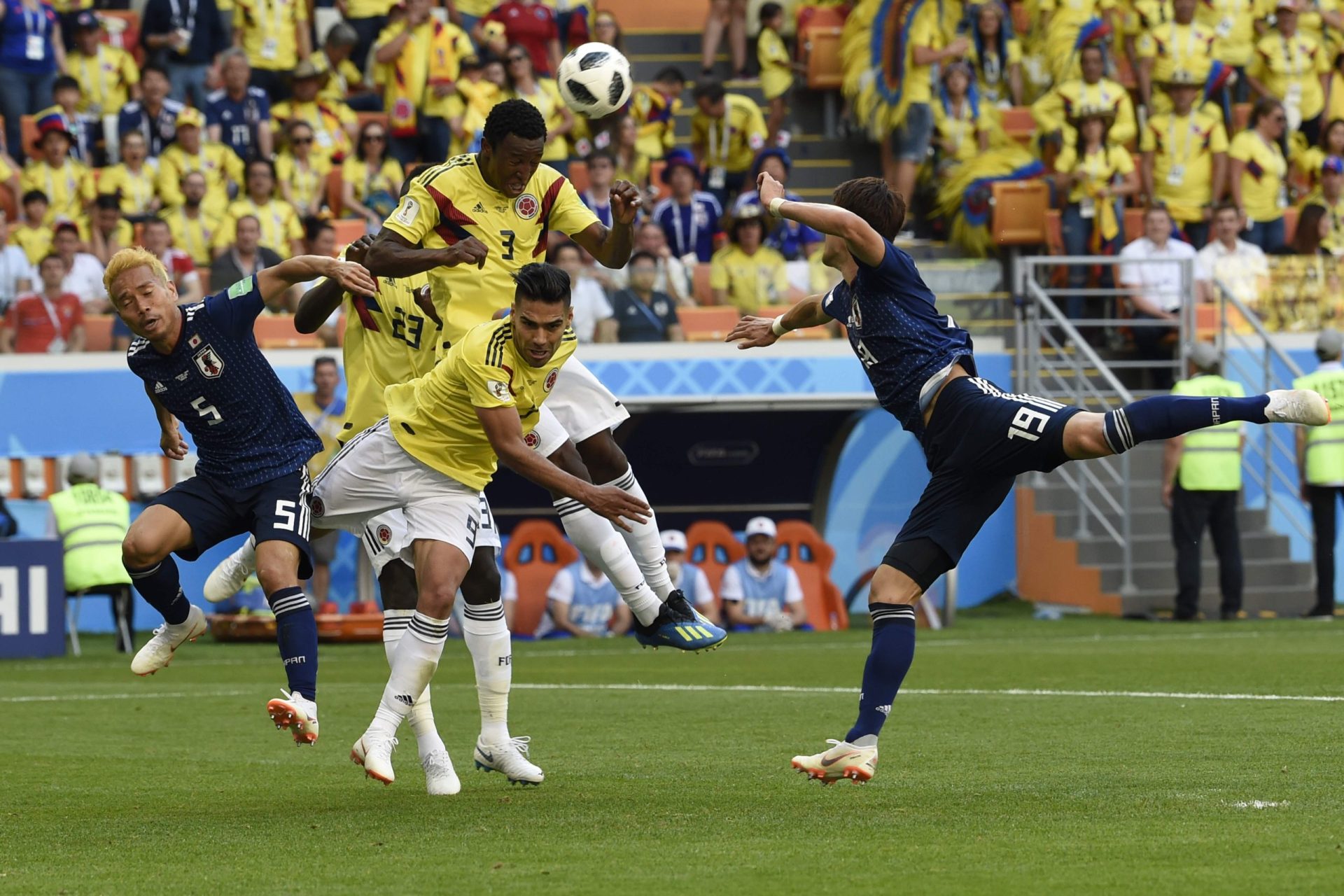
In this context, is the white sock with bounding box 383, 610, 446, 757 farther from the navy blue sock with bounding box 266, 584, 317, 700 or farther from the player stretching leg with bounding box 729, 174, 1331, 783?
the player stretching leg with bounding box 729, 174, 1331, 783

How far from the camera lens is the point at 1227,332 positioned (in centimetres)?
2086

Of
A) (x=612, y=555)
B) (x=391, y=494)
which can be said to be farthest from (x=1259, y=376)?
(x=391, y=494)

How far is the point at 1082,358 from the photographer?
2050 cm

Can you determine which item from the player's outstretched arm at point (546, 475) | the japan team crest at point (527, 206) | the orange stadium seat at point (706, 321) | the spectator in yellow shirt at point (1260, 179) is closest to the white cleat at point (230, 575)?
the player's outstretched arm at point (546, 475)

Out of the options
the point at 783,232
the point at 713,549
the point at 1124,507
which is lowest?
the point at 713,549

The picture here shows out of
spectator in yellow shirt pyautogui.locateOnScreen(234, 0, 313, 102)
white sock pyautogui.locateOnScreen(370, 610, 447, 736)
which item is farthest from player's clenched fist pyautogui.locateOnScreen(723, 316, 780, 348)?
spectator in yellow shirt pyautogui.locateOnScreen(234, 0, 313, 102)

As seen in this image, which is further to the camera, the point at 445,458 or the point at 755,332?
the point at 755,332

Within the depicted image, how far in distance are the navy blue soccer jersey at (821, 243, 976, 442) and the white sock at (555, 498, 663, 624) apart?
170 centimetres

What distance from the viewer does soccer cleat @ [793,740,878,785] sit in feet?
24.0

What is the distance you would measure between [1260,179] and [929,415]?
15.8 metres

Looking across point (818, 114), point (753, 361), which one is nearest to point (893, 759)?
point (753, 361)

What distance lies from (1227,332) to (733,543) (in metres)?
5.91

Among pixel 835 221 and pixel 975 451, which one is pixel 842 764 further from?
pixel 835 221

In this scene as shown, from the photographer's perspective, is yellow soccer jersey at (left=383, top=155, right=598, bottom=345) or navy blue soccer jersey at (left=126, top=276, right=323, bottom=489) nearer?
navy blue soccer jersey at (left=126, top=276, right=323, bottom=489)
